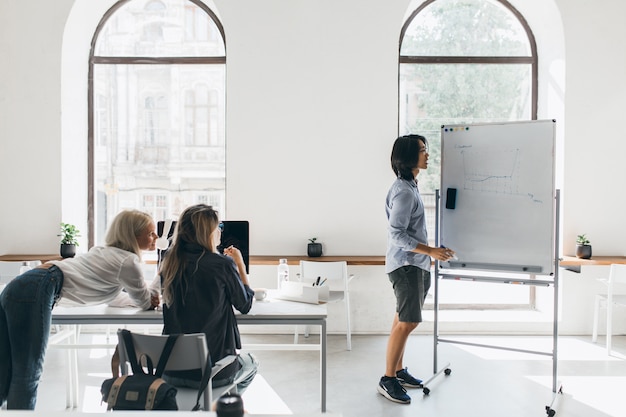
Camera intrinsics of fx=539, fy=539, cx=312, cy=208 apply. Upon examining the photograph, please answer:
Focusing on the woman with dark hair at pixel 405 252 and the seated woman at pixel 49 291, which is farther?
the woman with dark hair at pixel 405 252

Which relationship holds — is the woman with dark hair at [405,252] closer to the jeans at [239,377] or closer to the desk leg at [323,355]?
the desk leg at [323,355]

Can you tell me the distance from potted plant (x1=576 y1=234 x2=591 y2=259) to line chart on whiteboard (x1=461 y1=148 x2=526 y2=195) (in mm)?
1803

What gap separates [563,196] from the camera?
17.0 feet

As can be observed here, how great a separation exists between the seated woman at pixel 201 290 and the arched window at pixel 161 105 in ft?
9.96

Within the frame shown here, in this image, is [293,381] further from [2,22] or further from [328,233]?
[2,22]

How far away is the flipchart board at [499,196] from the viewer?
11.6 feet

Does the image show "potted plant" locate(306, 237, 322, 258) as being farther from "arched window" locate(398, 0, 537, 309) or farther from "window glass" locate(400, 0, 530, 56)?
"window glass" locate(400, 0, 530, 56)

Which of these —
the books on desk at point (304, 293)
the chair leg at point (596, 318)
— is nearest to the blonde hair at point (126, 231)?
the books on desk at point (304, 293)

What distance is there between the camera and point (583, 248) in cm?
496

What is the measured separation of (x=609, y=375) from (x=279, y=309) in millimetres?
2685

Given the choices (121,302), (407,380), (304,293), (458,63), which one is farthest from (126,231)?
(458,63)

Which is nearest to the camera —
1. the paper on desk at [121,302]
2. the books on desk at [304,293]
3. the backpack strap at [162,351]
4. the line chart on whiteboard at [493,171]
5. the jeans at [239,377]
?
the backpack strap at [162,351]

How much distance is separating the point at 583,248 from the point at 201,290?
390 centimetres

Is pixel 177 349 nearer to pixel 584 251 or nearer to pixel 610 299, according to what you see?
pixel 610 299
